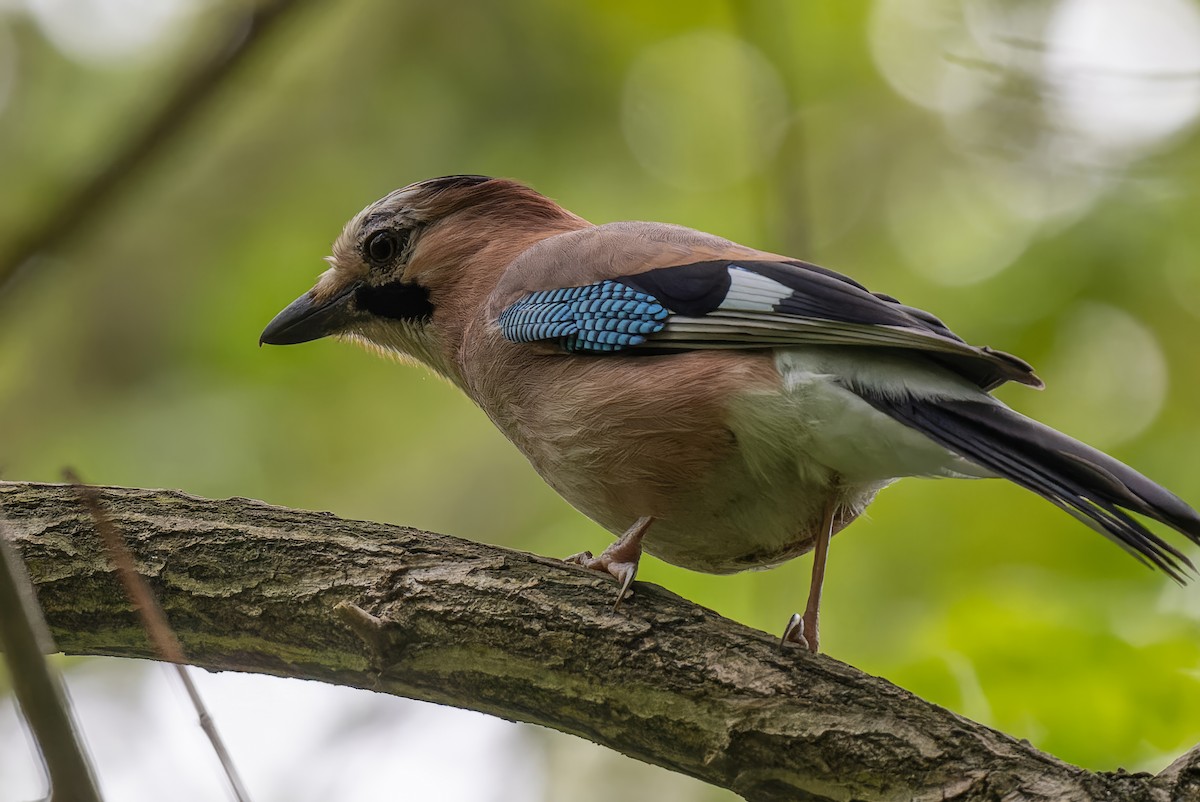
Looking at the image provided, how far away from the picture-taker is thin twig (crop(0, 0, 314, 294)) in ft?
7.93

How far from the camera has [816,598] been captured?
461cm

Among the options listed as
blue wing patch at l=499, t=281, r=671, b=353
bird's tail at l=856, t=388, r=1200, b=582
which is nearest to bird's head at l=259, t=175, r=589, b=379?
blue wing patch at l=499, t=281, r=671, b=353

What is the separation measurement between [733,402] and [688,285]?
65cm

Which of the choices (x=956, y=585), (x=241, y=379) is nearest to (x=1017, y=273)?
(x=956, y=585)

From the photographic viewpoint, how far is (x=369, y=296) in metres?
5.88

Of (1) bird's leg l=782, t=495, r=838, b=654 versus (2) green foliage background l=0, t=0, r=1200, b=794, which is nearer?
(1) bird's leg l=782, t=495, r=838, b=654

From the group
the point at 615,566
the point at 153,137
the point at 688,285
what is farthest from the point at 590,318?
the point at 153,137

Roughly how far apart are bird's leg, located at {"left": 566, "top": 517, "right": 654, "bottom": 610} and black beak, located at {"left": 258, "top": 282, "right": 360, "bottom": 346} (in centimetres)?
196

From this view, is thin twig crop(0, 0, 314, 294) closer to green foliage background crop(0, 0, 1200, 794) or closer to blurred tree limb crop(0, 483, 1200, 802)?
blurred tree limb crop(0, 483, 1200, 802)

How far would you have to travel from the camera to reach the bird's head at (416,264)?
577 centimetres

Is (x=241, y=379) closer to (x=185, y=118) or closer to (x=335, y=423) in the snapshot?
(x=335, y=423)

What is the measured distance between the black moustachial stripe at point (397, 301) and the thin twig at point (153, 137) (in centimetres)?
291

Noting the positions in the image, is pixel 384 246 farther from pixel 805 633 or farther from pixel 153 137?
pixel 153 137

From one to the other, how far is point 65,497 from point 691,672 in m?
2.21
